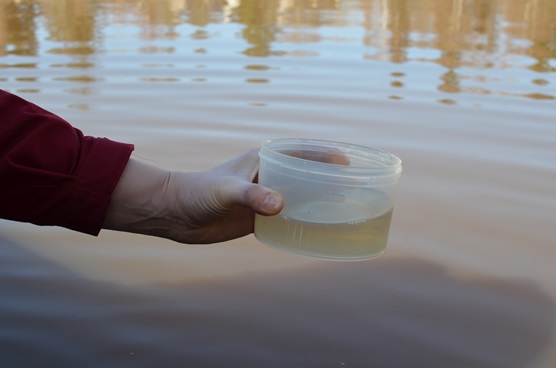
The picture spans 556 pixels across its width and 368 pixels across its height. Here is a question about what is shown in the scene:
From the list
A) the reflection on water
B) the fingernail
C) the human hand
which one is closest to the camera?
the fingernail

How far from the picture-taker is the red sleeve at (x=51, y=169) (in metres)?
1.44

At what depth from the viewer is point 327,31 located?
24.9ft

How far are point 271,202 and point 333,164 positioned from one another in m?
0.13

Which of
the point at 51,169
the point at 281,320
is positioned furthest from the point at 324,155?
the point at 51,169

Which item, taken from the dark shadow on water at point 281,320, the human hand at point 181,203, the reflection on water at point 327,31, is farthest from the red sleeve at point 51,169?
the reflection on water at point 327,31

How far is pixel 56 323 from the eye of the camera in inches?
69.8

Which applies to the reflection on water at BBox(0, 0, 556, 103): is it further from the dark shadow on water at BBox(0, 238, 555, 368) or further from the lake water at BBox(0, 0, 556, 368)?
the dark shadow on water at BBox(0, 238, 555, 368)

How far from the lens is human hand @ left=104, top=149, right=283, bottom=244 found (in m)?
1.62

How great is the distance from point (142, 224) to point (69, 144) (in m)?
0.28

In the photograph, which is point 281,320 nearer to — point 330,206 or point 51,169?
point 330,206

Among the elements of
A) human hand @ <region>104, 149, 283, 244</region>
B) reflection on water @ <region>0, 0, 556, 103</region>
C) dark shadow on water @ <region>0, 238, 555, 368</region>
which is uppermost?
human hand @ <region>104, 149, 283, 244</region>

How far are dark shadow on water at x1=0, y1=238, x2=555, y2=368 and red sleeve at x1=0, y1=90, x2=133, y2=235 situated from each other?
31cm

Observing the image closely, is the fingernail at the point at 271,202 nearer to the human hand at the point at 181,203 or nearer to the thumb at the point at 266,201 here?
the thumb at the point at 266,201

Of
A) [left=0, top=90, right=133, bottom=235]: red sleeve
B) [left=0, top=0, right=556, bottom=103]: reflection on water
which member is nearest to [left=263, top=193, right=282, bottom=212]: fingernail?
[left=0, top=90, right=133, bottom=235]: red sleeve
